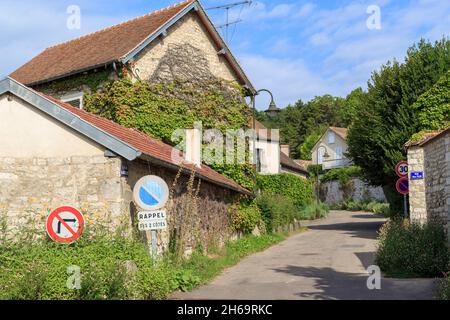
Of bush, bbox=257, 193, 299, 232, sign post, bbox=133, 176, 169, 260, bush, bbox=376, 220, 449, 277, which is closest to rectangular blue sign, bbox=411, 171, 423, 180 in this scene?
bush, bbox=376, 220, 449, 277

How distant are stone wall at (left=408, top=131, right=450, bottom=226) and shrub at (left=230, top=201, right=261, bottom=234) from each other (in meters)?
5.40

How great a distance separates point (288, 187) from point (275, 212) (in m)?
8.91

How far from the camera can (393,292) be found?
29.1ft

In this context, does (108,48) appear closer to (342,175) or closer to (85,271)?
(85,271)

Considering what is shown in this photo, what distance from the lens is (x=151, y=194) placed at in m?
8.75

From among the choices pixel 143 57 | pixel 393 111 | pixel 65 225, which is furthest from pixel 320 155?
pixel 65 225

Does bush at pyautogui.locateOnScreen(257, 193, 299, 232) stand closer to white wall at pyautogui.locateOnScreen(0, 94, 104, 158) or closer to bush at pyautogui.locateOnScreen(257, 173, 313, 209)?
bush at pyautogui.locateOnScreen(257, 173, 313, 209)

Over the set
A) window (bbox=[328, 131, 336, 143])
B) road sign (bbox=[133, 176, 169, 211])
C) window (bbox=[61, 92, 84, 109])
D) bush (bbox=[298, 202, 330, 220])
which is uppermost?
window (bbox=[328, 131, 336, 143])

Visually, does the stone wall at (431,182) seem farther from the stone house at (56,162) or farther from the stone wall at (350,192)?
the stone wall at (350,192)

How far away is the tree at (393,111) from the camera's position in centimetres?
1977

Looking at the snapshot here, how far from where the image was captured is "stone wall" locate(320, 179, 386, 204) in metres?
43.4

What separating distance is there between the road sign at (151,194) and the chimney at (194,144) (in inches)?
271

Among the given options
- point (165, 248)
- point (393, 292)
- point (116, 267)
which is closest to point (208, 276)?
point (165, 248)

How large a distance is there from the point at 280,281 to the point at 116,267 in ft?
12.1
